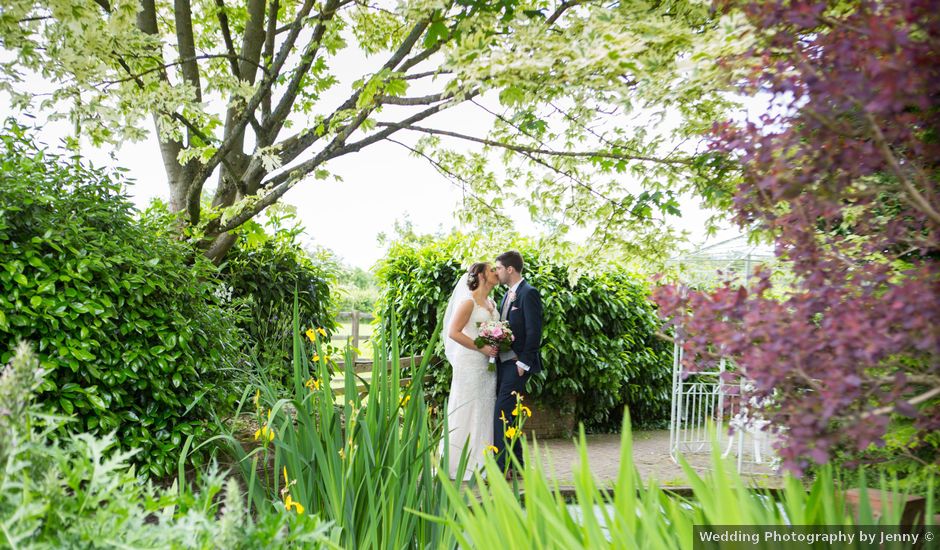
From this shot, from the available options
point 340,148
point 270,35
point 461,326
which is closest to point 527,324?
point 461,326

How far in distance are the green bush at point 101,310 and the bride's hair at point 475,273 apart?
2488 mm

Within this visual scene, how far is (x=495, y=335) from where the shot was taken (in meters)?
5.85

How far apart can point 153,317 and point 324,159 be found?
6.34 feet

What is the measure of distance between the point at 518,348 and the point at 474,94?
2.40 meters

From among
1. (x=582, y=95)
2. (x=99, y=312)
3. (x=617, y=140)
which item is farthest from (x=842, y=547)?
(x=617, y=140)

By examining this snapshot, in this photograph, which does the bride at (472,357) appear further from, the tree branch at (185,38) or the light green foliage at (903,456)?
the light green foliage at (903,456)

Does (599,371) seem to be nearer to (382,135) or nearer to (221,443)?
(382,135)

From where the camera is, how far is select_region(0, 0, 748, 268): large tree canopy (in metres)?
2.44

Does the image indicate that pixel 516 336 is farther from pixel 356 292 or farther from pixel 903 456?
pixel 356 292

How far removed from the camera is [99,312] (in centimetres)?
327

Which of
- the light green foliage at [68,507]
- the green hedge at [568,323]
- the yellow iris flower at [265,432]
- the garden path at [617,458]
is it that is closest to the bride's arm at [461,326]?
the garden path at [617,458]

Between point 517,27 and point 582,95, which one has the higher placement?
point 517,27

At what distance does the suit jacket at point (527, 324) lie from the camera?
5.91 m

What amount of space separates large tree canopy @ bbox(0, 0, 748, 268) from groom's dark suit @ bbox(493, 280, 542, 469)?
73 cm
